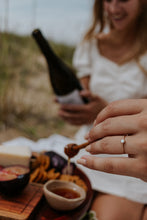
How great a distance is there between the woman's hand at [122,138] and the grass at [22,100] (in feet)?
4.78

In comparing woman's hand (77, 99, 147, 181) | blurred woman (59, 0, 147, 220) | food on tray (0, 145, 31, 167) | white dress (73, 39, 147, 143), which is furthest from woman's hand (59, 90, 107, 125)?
woman's hand (77, 99, 147, 181)

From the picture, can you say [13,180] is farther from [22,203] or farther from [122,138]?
[122,138]

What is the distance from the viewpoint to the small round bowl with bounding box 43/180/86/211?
2.45 ft

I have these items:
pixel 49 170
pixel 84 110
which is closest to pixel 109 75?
pixel 84 110

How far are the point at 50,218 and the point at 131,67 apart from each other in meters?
1.04

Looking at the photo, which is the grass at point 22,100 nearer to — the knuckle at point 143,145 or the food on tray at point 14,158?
the food on tray at point 14,158

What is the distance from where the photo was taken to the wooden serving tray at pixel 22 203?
702 millimetres

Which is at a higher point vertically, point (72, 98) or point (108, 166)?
point (108, 166)

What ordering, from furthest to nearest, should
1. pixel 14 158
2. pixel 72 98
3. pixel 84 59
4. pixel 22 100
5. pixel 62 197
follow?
pixel 22 100
pixel 84 59
pixel 72 98
pixel 14 158
pixel 62 197

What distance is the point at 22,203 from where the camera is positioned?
766 millimetres

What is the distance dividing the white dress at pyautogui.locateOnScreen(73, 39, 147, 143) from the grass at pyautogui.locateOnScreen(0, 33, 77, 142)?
507mm

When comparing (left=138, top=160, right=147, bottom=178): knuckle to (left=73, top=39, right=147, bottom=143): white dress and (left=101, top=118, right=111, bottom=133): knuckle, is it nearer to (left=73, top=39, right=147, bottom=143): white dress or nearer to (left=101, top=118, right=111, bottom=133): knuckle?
(left=101, top=118, right=111, bottom=133): knuckle

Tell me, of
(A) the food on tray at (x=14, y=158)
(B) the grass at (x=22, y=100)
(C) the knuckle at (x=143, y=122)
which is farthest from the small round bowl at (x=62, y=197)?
(B) the grass at (x=22, y=100)

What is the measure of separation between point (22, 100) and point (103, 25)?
1.43 metres
